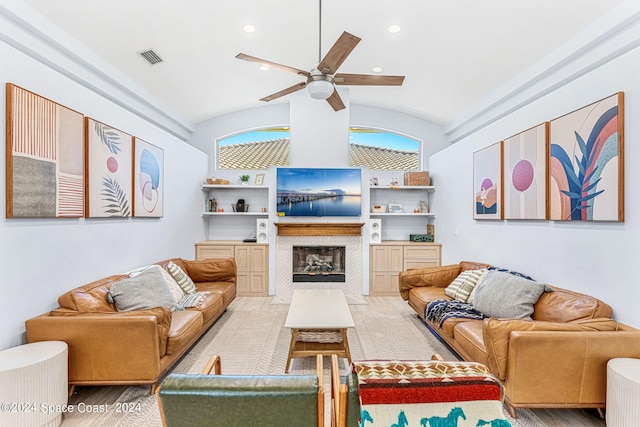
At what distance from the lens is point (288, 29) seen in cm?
365

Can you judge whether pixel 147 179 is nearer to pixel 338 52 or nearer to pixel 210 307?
pixel 210 307

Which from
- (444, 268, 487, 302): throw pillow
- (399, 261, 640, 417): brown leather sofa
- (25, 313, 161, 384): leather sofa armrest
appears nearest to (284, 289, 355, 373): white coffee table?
(25, 313, 161, 384): leather sofa armrest

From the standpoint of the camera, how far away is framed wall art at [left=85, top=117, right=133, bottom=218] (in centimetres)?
299

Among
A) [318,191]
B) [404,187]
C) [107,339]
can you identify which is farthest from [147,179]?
[404,187]

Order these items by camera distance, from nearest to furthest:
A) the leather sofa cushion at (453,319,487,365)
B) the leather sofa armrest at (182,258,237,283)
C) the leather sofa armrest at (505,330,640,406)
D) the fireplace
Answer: the leather sofa armrest at (505,330,640,406), the leather sofa cushion at (453,319,487,365), the leather sofa armrest at (182,258,237,283), the fireplace

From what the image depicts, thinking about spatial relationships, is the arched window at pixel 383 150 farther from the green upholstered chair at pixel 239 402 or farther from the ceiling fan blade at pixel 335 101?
the green upholstered chair at pixel 239 402

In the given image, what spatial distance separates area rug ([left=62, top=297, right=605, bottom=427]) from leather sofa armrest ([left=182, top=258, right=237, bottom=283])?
21.4 inches

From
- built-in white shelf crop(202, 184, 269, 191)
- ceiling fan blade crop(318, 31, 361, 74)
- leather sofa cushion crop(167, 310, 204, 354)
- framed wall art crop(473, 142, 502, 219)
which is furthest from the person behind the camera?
built-in white shelf crop(202, 184, 269, 191)

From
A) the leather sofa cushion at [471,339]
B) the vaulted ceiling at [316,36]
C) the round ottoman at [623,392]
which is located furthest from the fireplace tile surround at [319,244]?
the round ottoman at [623,392]

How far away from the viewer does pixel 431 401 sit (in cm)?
124

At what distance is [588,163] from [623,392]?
5.43ft

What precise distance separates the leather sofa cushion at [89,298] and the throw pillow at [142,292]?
82 millimetres

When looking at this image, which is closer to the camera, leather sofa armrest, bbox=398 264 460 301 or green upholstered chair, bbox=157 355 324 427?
green upholstered chair, bbox=157 355 324 427

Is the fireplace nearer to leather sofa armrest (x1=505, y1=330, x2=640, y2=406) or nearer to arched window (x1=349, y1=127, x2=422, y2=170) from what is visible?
arched window (x1=349, y1=127, x2=422, y2=170)
